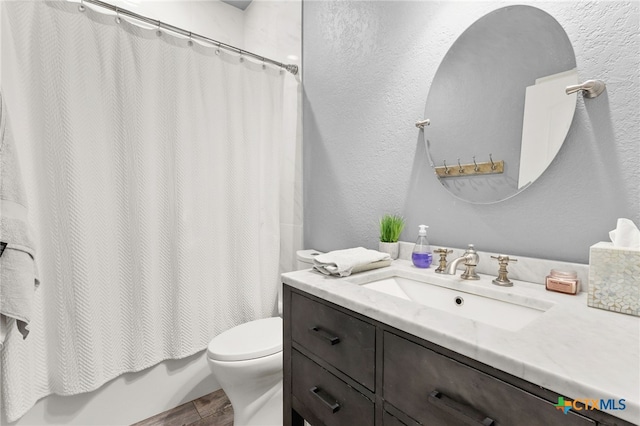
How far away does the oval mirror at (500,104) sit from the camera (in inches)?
36.2

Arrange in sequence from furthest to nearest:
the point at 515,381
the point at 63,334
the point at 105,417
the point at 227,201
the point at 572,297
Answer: the point at 227,201 → the point at 105,417 → the point at 63,334 → the point at 572,297 → the point at 515,381

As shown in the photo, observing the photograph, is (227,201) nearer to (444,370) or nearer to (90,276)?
(90,276)

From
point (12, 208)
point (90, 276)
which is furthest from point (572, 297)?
point (90, 276)

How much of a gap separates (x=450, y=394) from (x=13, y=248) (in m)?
1.26

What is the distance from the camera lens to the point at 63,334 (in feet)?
4.35

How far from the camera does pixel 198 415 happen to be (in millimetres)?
1612

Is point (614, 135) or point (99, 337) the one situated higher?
point (614, 135)

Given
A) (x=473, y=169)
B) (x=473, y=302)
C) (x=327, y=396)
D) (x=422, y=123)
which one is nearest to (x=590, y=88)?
(x=473, y=169)

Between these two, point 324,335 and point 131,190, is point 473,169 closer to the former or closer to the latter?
point 324,335

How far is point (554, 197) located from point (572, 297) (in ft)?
0.98

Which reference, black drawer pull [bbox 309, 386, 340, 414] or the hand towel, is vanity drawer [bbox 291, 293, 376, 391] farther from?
the hand towel

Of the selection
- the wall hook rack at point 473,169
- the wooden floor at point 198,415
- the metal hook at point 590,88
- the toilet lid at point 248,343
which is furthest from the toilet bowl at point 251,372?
the metal hook at point 590,88

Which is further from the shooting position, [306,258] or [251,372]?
[306,258]

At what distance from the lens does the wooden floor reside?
1.55 m
